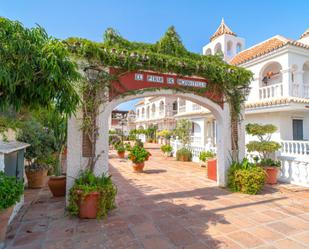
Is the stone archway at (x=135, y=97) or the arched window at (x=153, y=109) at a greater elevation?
the arched window at (x=153, y=109)

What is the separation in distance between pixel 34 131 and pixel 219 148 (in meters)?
6.86

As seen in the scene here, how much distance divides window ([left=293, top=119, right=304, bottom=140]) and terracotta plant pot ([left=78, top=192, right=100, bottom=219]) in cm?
1176

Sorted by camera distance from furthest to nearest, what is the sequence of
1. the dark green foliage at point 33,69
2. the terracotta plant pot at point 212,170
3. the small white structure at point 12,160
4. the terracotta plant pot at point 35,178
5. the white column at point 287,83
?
the white column at point 287,83, the terracotta plant pot at point 212,170, the terracotta plant pot at point 35,178, the small white structure at point 12,160, the dark green foliage at point 33,69

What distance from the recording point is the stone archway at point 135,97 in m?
5.27

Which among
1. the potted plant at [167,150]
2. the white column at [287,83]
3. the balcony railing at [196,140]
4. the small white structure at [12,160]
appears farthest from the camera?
the balcony railing at [196,140]

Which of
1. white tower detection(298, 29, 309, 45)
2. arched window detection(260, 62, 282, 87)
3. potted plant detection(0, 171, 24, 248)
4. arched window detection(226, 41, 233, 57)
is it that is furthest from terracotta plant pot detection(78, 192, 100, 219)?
arched window detection(226, 41, 233, 57)

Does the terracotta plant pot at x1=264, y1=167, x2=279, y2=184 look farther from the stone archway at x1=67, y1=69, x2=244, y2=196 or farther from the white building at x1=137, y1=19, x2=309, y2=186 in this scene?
the stone archway at x1=67, y1=69, x2=244, y2=196

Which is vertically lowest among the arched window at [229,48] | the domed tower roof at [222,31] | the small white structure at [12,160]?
the small white structure at [12,160]

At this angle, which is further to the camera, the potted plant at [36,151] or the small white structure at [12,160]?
the potted plant at [36,151]

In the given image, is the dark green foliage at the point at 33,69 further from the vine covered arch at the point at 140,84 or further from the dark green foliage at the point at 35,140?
the dark green foliage at the point at 35,140

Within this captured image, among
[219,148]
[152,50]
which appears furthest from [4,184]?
[219,148]

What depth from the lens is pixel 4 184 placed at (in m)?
3.22

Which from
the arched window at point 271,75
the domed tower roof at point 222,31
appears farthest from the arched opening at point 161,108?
the arched window at point 271,75

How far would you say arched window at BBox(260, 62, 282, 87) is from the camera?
44.4ft
